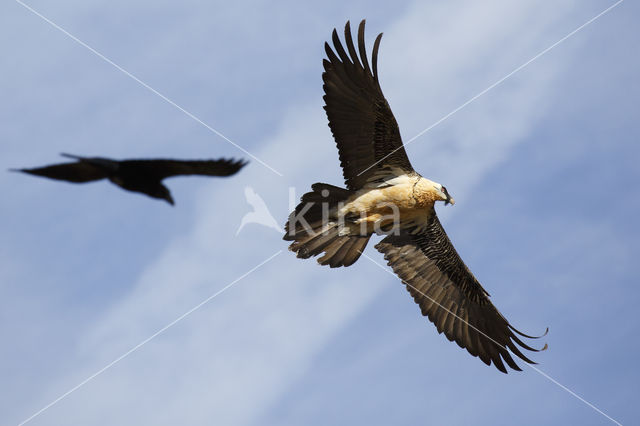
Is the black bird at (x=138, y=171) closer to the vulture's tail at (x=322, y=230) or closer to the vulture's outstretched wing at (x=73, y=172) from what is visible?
the vulture's outstretched wing at (x=73, y=172)

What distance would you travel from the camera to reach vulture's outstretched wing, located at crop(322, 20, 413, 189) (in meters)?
11.6

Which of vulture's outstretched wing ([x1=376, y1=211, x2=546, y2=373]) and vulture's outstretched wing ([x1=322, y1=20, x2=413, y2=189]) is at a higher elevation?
vulture's outstretched wing ([x1=322, y1=20, x2=413, y2=189])

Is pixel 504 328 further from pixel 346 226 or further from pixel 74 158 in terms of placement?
pixel 74 158

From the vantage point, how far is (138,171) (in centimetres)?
628

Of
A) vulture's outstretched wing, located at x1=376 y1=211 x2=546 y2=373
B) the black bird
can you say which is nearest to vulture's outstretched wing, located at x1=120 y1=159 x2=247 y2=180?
the black bird

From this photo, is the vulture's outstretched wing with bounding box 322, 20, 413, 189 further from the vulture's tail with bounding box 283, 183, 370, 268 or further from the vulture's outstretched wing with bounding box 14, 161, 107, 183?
the vulture's outstretched wing with bounding box 14, 161, 107, 183

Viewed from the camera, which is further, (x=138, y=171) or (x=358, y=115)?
(x=358, y=115)

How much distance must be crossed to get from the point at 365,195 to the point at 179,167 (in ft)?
19.1

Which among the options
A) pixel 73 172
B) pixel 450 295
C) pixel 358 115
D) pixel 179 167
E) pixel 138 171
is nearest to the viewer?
pixel 73 172

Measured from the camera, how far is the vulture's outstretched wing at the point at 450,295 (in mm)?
13391

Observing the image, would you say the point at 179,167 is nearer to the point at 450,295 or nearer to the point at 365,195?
the point at 365,195

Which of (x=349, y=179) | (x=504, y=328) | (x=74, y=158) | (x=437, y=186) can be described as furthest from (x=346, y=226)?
(x=74, y=158)

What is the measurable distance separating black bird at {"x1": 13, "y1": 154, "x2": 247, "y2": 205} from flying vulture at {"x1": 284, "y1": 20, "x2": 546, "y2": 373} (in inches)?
198

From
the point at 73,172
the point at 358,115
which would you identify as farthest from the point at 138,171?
the point at 358,115
